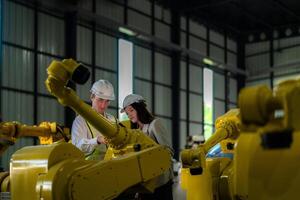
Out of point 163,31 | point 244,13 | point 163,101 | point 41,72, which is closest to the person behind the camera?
point 41,72

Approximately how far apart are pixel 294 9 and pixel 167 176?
887 inches

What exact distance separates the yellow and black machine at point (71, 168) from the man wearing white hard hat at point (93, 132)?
650 mm

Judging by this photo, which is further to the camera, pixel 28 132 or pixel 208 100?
pixel 208 100

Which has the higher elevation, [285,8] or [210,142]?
A: [285,8]

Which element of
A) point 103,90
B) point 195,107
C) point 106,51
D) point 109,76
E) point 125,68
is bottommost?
point 103,90

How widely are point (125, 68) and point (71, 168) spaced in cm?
1713

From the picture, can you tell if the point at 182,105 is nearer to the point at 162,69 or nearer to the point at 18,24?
the point at 162,69

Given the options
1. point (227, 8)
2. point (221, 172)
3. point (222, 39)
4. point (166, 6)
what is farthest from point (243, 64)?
point (221, 172)

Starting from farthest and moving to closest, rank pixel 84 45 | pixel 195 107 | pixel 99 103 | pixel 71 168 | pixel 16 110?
pixel 195 107, pixel 84 45, pixel 16 110, pixel 99 103, pixel 71 168

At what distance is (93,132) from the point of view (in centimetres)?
543

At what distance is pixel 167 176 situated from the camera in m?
5.16

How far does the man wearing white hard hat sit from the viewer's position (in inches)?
203

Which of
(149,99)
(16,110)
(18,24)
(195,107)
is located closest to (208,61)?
(195,107)

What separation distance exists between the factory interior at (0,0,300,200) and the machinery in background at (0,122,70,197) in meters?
0.01
